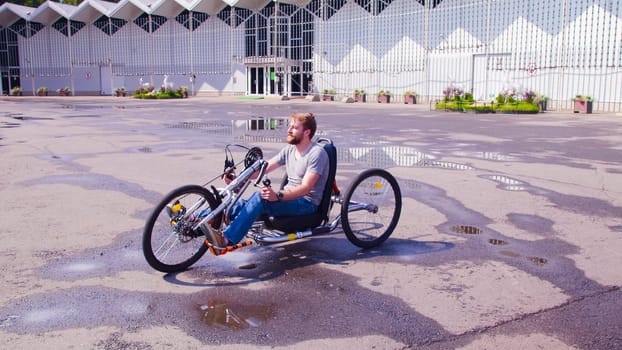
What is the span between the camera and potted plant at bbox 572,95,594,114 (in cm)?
2614

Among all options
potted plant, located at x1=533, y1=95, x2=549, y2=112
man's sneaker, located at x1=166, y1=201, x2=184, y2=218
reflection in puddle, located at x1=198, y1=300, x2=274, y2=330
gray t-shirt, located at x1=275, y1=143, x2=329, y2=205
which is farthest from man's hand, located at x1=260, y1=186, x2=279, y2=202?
potted plant, located at x1=533, y1=95, x2=549, y2=112

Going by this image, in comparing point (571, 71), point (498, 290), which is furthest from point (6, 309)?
point (571, 71)

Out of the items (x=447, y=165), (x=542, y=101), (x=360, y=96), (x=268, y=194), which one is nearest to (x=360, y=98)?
(x=360, y=96)

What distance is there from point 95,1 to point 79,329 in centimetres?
5658

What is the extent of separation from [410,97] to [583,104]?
1176 cm

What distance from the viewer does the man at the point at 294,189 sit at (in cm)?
484

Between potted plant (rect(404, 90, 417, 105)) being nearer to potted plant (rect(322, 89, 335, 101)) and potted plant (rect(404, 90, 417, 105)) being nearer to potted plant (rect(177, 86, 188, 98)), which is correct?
potted plant (rect(322, 89, 335, 101))

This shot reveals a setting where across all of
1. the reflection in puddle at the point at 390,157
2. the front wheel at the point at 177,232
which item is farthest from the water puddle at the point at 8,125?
the front wheel at the point at 177,232

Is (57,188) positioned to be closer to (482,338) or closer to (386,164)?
(386,164)

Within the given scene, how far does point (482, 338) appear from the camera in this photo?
3617 millimetres

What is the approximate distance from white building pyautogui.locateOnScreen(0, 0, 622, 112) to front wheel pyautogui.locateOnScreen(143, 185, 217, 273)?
86.0 feet

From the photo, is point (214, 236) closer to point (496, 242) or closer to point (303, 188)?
point (303, 188)

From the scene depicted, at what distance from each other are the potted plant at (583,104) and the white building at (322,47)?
1258 mm

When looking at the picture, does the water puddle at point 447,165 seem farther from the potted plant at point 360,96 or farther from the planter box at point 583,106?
the potted plant at point 360,96
